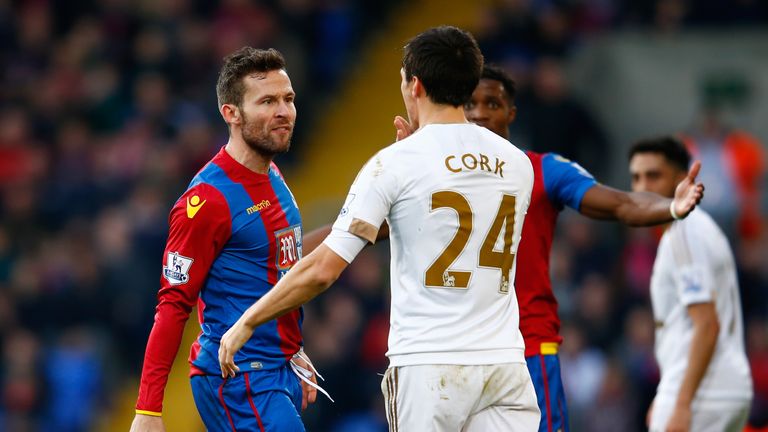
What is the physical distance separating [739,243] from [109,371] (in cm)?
639

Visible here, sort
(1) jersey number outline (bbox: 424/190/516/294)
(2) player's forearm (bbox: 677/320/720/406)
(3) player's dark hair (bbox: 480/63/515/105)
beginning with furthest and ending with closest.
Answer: (2) player's forearm (bbox: 677/320/720/406) → (3) player's dark hair (bbox: 480/63/515/105) → (1) jersey number outline (bbox: 424/190/516/294)

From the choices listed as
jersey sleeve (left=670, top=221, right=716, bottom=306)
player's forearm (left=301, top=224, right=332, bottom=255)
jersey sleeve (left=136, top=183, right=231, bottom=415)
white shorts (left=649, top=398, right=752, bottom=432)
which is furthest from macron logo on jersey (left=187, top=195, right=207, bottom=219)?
white shorts (left=649, top=398, right=752, bottom=432)

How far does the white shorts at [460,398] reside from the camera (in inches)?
179

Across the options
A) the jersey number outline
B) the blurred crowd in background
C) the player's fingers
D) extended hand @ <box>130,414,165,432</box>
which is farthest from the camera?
the blurred crowd in background

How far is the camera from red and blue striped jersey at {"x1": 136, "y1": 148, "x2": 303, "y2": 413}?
527cm

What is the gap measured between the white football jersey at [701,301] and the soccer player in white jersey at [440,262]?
2272mm

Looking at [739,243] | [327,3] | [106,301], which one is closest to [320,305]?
[106,301]

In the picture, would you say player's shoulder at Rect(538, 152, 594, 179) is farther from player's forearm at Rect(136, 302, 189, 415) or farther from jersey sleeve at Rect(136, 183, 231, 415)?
player's forearm at Rect(136, 302, 189, 415)

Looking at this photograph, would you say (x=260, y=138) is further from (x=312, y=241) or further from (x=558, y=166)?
(x=558, y=166)

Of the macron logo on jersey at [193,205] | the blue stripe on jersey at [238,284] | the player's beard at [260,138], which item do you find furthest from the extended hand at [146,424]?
the player's beard at [260,138]

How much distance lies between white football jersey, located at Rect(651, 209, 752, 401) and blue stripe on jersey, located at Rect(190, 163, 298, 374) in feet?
8.20

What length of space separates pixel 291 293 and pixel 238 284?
996mm

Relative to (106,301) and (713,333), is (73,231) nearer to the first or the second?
(106,301)

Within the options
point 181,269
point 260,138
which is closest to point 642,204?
point 260,138
